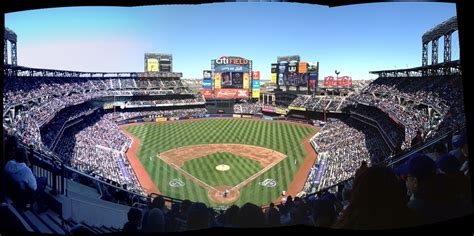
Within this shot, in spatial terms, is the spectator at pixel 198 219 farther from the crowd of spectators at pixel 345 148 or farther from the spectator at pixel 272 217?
the crowd of spectators at pixel 345 148

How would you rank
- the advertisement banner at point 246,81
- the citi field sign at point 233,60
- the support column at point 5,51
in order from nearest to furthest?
the support column at point 5,51 → the citi field sign at point 233,60 → the advertisement banner at point 246,81

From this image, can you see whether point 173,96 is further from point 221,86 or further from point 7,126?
point 7,126

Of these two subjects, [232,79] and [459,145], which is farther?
[232,79]

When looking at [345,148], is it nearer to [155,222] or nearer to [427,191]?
[427,191]

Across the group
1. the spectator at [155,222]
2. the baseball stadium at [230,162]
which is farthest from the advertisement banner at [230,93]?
the spectator at [155,222]

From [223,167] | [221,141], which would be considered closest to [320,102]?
[221,141]

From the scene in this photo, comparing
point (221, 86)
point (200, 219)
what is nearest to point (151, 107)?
point (221, 86)
